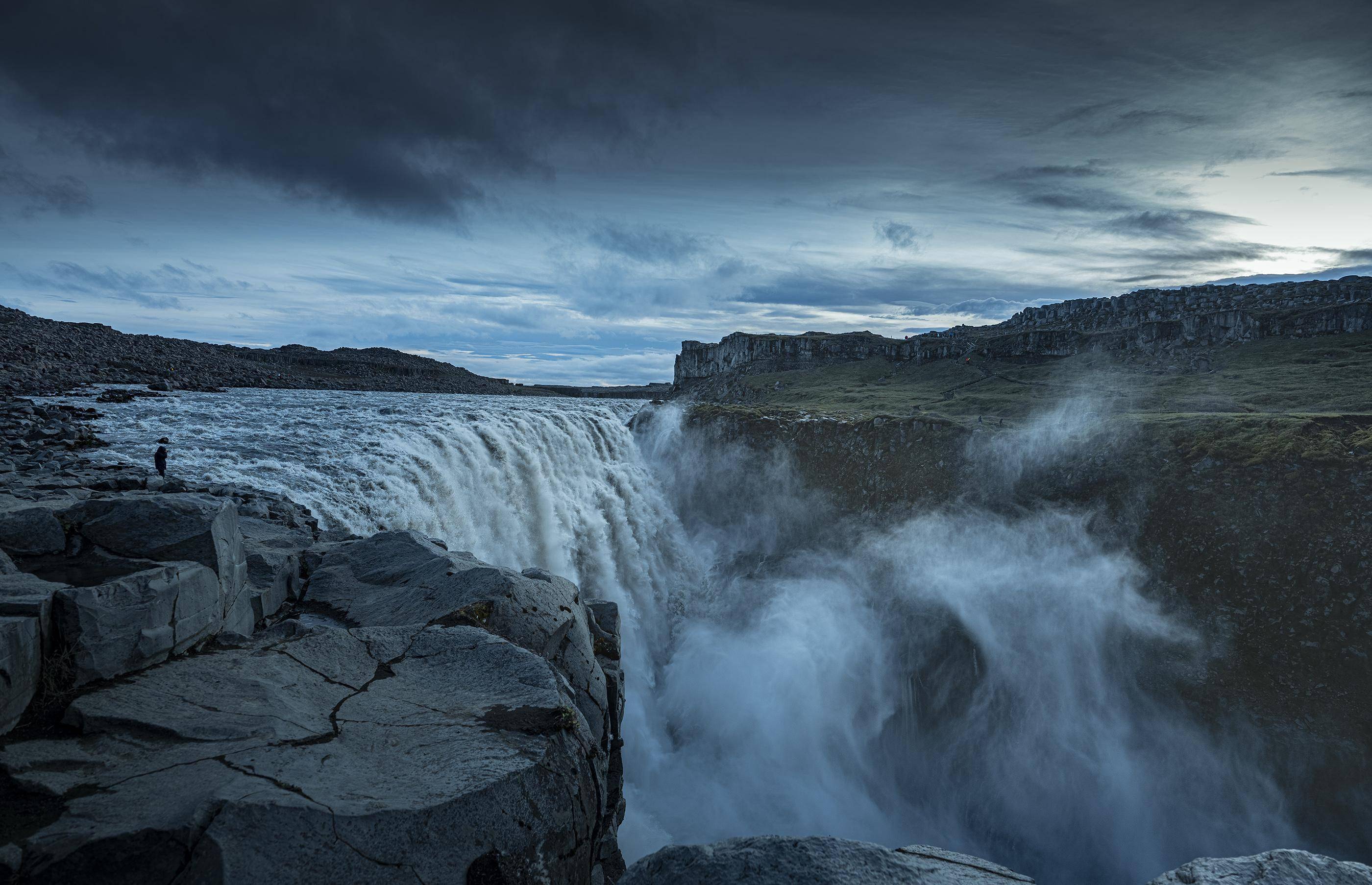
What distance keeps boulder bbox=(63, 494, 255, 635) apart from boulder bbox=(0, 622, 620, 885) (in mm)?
1203

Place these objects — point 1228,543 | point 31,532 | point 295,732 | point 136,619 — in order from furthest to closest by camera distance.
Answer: point 1228,543 → point 31,532 → point 136,619 → point 295,732

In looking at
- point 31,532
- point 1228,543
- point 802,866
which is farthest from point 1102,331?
point 31,532

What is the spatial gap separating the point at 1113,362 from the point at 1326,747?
2449 inches

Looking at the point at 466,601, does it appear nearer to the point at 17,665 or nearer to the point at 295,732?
the point at 295,732

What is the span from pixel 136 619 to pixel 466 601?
3879mm

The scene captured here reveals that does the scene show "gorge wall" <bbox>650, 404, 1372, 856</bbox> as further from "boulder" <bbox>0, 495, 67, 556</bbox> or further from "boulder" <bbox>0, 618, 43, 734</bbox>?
"boulder" <bbox>0, 495, 67, 556</bbox>

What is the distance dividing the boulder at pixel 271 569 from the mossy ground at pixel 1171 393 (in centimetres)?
3554

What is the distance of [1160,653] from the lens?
24.6m

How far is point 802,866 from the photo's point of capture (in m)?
5.04

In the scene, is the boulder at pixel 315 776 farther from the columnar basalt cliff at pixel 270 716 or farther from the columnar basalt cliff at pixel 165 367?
the columnar basalt cliff at pixel 165 367

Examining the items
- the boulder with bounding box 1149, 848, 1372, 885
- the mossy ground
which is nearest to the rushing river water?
the mossy ground

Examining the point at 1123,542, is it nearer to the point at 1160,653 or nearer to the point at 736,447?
the point at 1160,653

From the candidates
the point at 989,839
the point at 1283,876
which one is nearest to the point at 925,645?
the point at 989,839

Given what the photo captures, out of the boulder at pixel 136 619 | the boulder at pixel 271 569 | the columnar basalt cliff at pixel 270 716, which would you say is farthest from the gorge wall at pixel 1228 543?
the boulder at pixel 136 619
